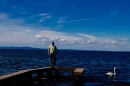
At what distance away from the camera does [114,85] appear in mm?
18328

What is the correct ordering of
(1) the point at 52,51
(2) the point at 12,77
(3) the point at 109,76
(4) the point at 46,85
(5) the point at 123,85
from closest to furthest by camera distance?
(2) the point at 12,77, (4) the point at 46,85, (5) the point at 123,85, (1) the point at 52,51, (3) the point at 109,76

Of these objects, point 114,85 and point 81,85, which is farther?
point 114,85

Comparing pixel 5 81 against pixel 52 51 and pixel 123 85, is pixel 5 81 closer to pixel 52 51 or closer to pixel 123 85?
pixel 52 51

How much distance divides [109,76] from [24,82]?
11582 millimetres

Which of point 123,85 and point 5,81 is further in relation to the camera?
point 123,85

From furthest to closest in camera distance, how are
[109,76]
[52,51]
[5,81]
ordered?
[109,76]
[52,51]
[5,81]

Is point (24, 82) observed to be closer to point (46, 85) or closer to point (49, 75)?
point (46, 85)

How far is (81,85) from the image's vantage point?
1656 cm

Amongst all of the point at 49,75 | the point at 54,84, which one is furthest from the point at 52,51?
the point at 54,84

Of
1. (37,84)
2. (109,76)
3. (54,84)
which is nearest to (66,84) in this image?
(54,84)

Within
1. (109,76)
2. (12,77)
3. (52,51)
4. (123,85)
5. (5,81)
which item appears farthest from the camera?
(109,76)

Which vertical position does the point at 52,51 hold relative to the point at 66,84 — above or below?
above

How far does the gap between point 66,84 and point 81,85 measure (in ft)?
3.84

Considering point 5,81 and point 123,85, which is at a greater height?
point 5,81
